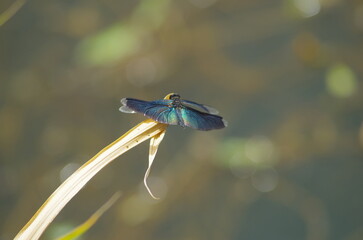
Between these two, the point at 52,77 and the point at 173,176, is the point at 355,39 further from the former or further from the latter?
the point at 52,77

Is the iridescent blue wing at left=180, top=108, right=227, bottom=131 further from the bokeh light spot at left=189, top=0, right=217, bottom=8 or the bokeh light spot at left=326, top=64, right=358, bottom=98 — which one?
the bokeh light spot at left=189, top=0, right=217, bottom=8

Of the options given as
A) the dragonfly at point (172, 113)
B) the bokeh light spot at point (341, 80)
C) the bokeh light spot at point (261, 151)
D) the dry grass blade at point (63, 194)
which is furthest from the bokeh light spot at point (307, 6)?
the dry grass blade at point (63, 194)

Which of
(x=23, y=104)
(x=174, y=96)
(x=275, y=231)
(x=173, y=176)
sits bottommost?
(x=174, y=96)

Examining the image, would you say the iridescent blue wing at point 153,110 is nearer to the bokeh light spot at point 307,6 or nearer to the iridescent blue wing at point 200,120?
the iridescent blue wing at point 200,120

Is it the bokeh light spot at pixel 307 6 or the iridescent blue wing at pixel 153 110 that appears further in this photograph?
the bokeh light spot at pixel 307 6

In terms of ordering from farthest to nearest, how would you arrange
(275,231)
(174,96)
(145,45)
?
(275,231)
(145,45)
(174,96)

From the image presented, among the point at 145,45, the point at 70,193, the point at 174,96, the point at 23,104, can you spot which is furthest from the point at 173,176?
the point at 70,193
